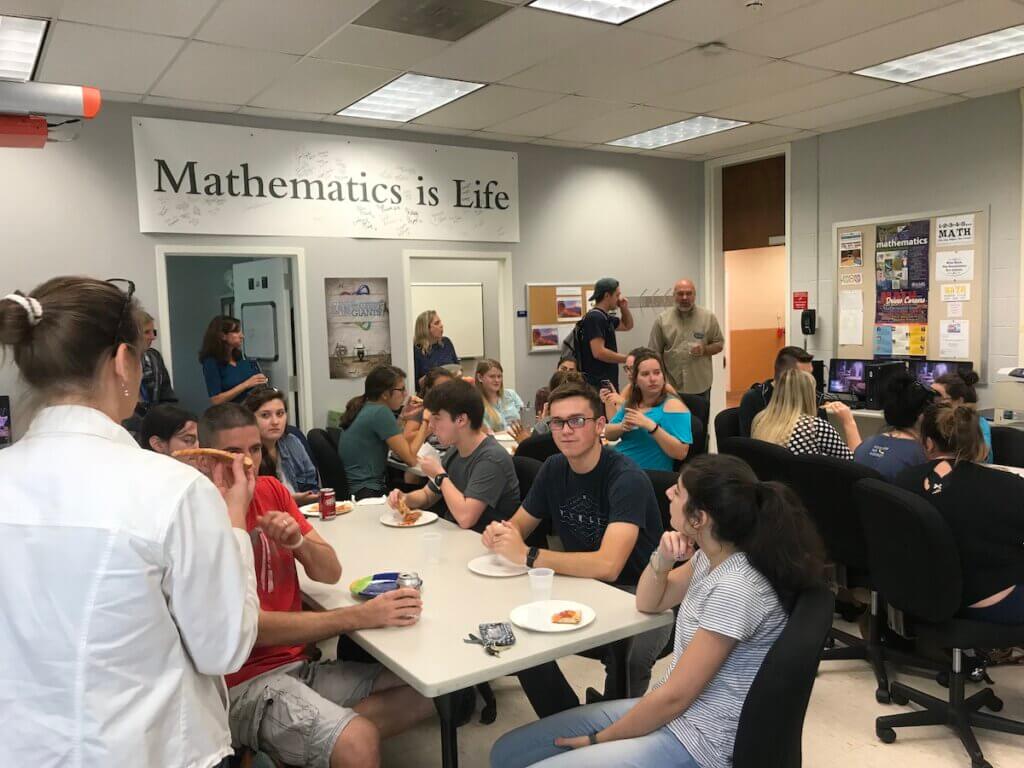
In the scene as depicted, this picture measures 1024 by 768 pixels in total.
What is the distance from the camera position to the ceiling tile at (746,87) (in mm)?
5055

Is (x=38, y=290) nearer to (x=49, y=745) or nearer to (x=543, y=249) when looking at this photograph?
(x=49, y=745)

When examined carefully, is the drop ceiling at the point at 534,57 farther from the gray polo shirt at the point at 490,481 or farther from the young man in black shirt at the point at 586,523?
the young man in black shirt at the point at 586,523

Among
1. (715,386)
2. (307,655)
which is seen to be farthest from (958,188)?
(307,655)

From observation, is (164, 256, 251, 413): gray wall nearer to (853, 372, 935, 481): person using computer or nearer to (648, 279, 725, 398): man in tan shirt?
(648, 279, 725, 398): man in tan shirt

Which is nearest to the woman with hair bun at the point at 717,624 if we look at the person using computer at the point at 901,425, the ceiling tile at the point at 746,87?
the person using computer at the point at 901,425

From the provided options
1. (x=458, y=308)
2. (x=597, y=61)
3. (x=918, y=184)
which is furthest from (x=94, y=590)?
(x=458, y=308)

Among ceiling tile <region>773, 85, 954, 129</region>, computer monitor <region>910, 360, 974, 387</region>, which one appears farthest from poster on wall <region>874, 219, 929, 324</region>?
ceiling tile <region>773, 85, 954, 129</region>

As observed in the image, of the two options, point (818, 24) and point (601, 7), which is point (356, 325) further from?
point (818, 24)

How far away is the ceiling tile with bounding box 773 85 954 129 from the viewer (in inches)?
226

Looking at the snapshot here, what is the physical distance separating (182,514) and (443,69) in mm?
4061

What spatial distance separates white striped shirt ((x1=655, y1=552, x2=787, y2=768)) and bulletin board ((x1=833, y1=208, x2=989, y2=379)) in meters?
5.20

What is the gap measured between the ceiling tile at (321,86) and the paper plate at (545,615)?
140 inches

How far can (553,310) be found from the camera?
23.9ft

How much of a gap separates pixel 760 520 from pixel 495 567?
0.96m
